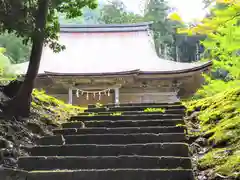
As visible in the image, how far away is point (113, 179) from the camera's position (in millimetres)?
3254

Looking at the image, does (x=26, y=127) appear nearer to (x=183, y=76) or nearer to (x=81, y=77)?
(x=81, y=77)

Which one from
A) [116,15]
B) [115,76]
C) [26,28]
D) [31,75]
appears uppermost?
[116,15]

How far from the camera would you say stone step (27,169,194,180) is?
318 centimetres

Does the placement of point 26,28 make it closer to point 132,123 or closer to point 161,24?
point 132,123

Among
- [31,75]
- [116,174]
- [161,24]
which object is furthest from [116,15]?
[116,174]

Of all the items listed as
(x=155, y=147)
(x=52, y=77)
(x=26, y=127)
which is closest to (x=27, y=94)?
(x=26, y=127)

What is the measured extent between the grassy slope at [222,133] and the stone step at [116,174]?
0.35 meters

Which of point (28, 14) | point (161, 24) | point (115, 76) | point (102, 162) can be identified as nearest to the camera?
point (102, 162)

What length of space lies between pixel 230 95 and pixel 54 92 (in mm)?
8716

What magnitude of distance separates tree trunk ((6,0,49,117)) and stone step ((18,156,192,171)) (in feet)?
4.16

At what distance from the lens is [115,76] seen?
11922 mm

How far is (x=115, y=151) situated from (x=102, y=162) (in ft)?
1.27

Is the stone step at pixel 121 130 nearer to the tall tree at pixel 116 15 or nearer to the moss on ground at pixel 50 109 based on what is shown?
the moss on ground at pixel 50 109

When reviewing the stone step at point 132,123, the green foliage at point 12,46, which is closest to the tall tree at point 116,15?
the green foliage at point 12,46
